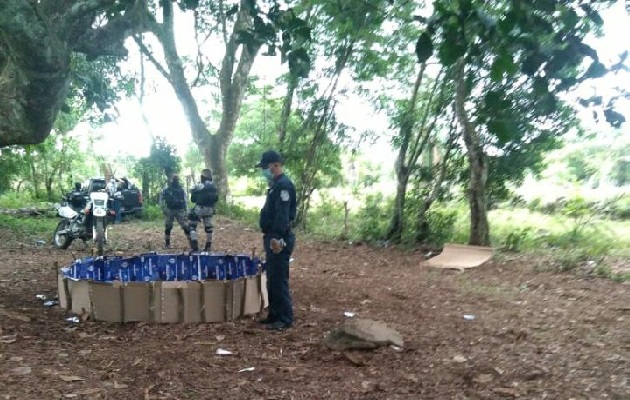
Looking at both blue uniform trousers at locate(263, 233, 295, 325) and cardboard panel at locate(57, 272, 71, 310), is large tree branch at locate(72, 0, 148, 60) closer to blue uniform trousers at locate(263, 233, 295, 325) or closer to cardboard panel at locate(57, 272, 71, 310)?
cardboard panel at locate(57, 272, 71, 310)

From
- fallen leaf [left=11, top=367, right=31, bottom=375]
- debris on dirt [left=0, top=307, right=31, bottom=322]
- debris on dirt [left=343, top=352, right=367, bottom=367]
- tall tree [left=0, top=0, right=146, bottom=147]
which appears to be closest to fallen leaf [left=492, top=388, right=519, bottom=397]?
debris on dirt [left=343, top=352, right=367, bottom=367]

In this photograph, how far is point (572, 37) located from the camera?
2.68 metres

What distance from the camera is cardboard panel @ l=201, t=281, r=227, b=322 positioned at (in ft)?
18.1

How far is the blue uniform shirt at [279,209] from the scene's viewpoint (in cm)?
540

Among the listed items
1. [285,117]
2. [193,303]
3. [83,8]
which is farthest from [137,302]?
[285,117]

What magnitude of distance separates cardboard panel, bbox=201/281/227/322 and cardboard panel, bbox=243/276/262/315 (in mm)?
253

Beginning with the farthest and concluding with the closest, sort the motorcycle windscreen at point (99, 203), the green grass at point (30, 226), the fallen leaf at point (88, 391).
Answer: the green grass at point (30, 226) < the motorcycle windscreen at point (99, 203) < the fallen leaf at point (88, 391)

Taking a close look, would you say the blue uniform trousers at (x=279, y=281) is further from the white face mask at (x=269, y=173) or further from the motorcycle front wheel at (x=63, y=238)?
the motorcycle front wheel at (x=63, y=238)

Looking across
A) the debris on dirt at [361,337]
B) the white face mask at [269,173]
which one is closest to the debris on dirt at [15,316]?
the white face mask at [269,173]

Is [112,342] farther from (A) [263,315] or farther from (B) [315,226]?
(B) [315,226]

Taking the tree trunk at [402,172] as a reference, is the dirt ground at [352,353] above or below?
below

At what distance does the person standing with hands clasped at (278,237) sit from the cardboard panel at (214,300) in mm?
438

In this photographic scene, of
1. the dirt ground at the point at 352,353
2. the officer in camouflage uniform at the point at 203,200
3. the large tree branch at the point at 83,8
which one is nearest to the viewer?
the dirt ground at the point at 352,353

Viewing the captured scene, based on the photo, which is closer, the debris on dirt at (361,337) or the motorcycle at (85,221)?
the debris on dirt at (361,337)
